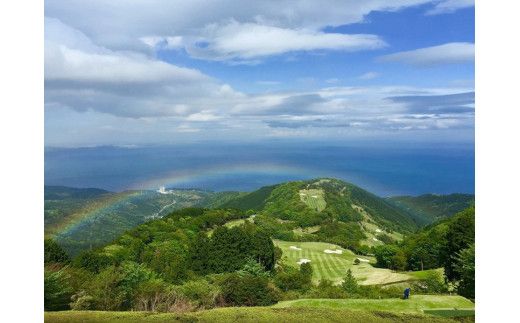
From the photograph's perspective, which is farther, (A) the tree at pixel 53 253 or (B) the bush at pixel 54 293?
(A) the tree at pixel 53 253

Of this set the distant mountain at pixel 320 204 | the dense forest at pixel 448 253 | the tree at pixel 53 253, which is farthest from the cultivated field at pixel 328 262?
the tree at pixel 53 253

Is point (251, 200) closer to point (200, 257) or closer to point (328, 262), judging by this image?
point (328, 262)

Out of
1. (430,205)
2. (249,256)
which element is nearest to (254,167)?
(249,256)

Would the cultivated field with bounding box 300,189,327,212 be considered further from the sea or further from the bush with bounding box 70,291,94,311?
the bush with bounding box 70,291,94,311

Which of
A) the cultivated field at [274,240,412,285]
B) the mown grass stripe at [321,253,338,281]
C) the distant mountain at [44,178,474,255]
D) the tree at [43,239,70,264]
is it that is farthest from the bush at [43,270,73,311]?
the mown grass stripe at [321,253,338,281]

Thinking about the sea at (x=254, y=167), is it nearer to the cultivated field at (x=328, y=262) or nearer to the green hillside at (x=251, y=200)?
the cultivated field at (x=328, y=262)
